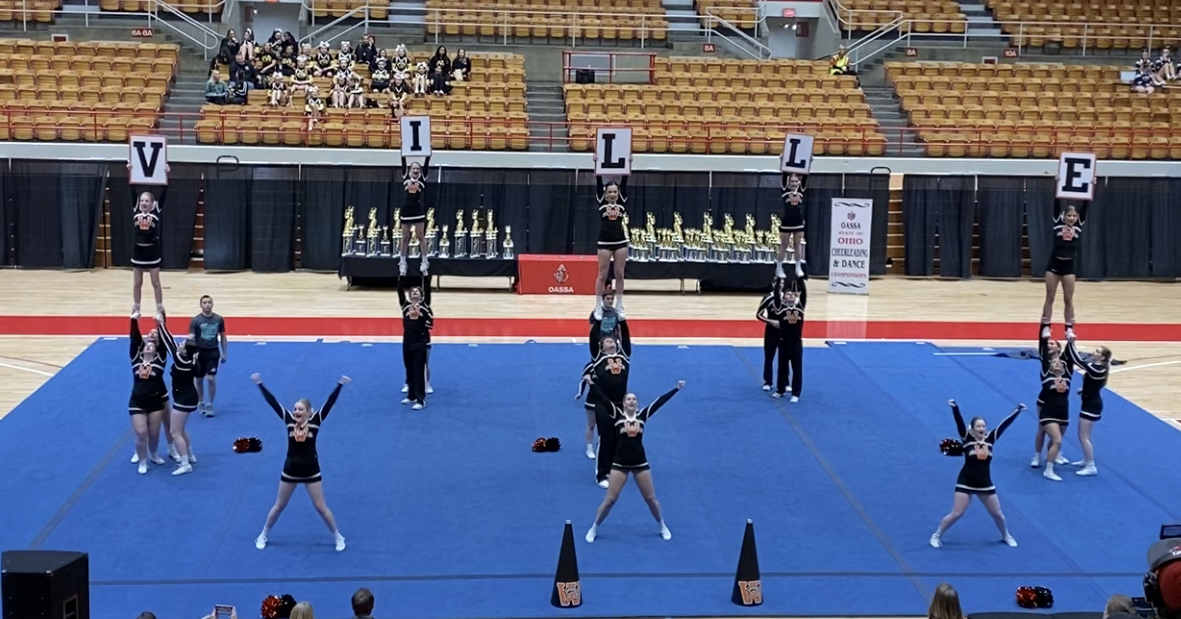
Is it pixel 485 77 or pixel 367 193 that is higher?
pixel 485 77

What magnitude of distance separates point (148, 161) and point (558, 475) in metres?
7.54

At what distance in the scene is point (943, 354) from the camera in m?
19.2

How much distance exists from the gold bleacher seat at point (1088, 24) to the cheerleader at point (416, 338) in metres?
21.6

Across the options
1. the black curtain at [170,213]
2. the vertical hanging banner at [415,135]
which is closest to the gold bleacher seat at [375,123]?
the black curtain at [170,213]

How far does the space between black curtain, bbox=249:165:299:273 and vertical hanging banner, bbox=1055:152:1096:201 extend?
14269 mm

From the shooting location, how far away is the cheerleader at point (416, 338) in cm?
1523

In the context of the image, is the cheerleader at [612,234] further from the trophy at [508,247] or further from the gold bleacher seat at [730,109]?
the gold bleacher seat at [730,109]

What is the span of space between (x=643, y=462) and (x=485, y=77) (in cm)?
1941

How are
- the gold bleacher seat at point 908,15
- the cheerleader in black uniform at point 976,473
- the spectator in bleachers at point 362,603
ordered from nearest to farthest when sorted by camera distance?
the spectator in bleachers at point 362,603
the cheerleader in black uniform at point 976,473
the gold bleacher seat at point 908,15

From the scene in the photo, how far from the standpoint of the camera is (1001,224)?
2664cm

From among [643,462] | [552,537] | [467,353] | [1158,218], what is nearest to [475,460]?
[552,537]

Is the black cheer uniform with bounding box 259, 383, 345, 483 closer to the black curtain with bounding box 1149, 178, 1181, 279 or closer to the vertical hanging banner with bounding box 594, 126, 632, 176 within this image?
the vertical hanging banner with bounding box 594, 126, 632, 176

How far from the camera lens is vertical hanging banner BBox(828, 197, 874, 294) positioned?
24.3 meters

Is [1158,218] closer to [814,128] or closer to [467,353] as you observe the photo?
[814,128]
